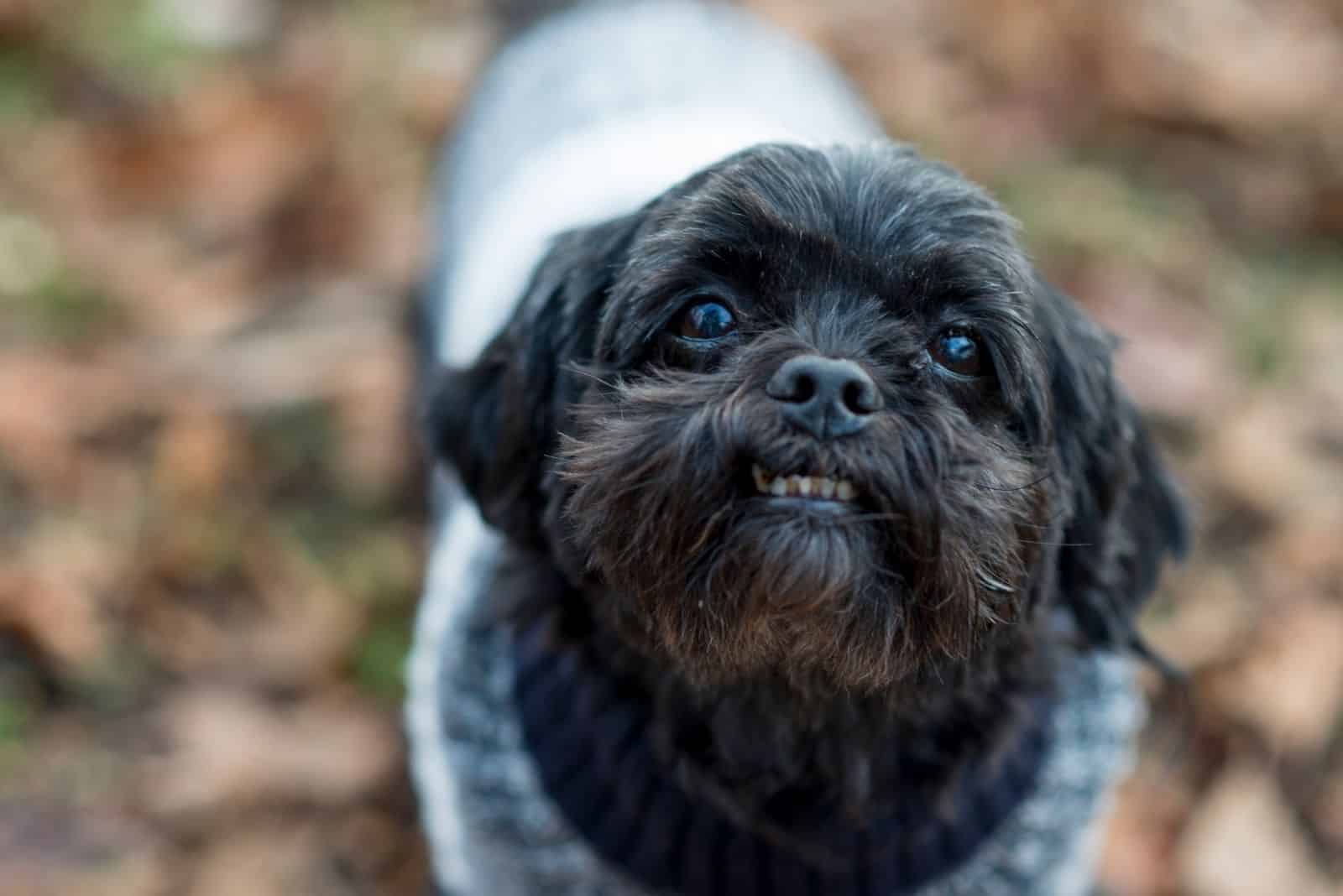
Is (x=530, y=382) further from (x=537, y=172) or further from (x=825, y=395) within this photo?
(x=537, y=172)

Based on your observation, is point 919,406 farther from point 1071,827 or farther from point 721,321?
point 1071,827

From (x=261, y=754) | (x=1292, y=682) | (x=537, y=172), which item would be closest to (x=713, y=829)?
(x=261, y=754)

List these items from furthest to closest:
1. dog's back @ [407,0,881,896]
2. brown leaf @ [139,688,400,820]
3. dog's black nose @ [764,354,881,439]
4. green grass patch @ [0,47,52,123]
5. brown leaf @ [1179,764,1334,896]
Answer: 1. green grass patch @ [0,47,52,123]
2. brown leaf @ [139,688,400,820]
3. brown leaf @ [1179,764,1334,896]
4. dog's back @ [407,0,881,896]
5. dog's black nose @ [764,354,881,439]

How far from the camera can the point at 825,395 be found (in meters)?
1.73

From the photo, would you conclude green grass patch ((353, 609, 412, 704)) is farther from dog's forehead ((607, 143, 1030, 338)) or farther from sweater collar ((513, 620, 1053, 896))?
dog's forehead ((607, 143, 1030, 338))

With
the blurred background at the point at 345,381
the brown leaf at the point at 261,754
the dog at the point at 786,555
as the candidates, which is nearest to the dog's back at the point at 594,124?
the dog at the point at 786,555

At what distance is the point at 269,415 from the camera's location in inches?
145

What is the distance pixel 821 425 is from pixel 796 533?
13 centimetres

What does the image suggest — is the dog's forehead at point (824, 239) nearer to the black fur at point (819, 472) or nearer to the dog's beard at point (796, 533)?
the black fur at point (819, 472)

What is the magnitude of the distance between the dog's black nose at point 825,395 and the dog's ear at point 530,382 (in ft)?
1.58

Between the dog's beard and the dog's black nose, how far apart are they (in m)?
0.02

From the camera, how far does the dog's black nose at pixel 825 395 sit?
1731 mm

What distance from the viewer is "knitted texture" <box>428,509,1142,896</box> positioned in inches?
91.4

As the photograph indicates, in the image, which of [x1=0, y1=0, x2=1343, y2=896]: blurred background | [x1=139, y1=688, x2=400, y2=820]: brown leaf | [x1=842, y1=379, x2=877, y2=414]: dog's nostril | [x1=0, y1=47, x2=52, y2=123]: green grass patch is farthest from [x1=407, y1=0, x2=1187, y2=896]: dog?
[x1=0, y1=47, x2=52, y2=123]: green grass patch
